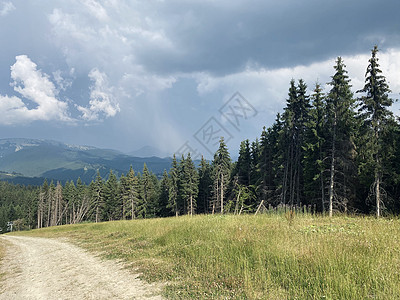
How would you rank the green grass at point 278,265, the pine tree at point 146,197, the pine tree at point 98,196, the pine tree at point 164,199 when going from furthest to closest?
the pine tree at point 98,196
the pine tree at point 164,199
the pine tree at point 146,197
the green grass at point 278,265

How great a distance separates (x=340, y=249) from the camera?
19.1 feet

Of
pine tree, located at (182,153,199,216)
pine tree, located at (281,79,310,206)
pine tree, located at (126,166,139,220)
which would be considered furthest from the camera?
pine tree, located at (126,166,139,220)

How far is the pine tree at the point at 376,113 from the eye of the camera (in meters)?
20.5

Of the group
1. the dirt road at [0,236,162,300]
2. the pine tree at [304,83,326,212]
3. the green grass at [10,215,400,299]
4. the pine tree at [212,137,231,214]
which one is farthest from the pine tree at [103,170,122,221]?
the green grass at [10,215,400,299]

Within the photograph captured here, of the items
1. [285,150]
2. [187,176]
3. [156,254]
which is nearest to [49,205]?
[187,176]

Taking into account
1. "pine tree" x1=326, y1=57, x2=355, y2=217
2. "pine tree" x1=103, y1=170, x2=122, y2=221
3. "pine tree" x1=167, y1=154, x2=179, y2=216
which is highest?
"pine tree" x1=326, y1=57, x2=355, y2=217

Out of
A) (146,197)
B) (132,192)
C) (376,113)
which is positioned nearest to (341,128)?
(376,113)

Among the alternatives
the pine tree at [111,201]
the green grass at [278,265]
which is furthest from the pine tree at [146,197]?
the green grass at [278,265]

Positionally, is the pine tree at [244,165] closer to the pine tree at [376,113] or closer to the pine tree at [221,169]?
the pine tree at [221,169]

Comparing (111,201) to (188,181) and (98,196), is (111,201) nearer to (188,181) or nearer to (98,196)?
(98,196)

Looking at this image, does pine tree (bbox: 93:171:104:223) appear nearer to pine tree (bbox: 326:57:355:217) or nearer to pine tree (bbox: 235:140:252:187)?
pine tree (bbox: 235:140:252:187)

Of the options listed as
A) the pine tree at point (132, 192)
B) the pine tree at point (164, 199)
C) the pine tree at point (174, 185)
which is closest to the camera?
the pine tree at point (174, 185)

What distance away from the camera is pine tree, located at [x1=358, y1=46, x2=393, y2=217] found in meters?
20.5

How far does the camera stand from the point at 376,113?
20.8 metres
